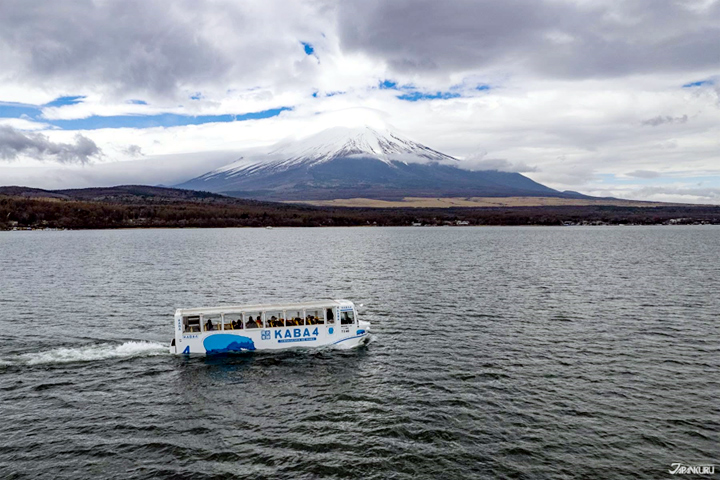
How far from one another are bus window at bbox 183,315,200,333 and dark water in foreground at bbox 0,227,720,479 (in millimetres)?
2325

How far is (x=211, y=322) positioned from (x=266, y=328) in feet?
14.4

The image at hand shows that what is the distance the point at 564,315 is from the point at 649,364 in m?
16.0

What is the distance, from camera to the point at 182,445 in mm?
23688

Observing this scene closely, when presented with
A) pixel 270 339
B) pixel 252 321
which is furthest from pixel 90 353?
pixel 270 339

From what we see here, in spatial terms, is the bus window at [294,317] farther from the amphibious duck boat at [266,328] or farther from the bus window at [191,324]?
the bus window at [191,324]

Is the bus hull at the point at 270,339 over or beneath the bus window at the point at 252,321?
beneath

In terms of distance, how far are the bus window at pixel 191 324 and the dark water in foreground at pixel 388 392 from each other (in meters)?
2.32

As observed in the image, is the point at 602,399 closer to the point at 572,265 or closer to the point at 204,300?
the point at 204,300

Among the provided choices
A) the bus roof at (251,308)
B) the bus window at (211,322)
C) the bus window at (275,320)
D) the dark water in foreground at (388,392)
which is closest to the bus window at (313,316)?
the bus roof at (251,308)

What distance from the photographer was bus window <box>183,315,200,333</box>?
3728 cm

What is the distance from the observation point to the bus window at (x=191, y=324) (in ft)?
122

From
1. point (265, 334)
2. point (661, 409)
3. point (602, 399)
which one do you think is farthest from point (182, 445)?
point (661, 409)

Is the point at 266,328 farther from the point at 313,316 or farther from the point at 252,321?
the point at 313,316

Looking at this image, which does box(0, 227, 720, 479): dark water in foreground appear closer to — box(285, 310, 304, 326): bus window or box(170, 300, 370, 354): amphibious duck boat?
box(170, 300, 370, 354): amphibious duck boat
